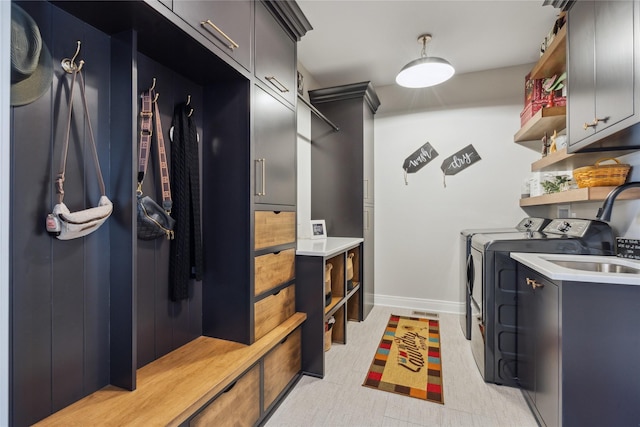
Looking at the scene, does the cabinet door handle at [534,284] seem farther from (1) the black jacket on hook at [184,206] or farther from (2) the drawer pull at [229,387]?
(1) the black jacket on hook at [184,206]

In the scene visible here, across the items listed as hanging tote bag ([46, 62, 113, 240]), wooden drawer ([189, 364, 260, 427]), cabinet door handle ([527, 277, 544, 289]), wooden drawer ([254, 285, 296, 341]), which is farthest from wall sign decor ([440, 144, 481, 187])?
hanging tote bag ([46, 62, 113, 240])

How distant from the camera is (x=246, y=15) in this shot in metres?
1.55

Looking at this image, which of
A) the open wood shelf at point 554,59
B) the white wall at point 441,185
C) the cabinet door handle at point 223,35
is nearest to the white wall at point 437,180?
the white wall at point 441,185

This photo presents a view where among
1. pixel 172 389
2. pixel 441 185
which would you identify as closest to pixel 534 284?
pixel 172 389

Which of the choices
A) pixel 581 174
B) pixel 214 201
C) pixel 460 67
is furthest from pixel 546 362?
pixel 460 67

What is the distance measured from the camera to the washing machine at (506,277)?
183cm

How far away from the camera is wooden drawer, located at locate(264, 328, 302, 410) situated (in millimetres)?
1648

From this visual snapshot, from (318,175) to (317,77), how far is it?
45.3 inches

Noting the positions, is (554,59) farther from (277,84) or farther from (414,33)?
(277,84)

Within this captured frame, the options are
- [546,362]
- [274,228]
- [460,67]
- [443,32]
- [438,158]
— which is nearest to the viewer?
[546,362]

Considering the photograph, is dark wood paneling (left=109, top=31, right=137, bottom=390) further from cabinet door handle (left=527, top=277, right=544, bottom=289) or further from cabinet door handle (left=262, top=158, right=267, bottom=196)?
cabinet door handle (left=527, top=277, right=544, bottom=289)

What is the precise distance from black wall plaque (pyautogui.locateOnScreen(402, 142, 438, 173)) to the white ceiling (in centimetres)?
89

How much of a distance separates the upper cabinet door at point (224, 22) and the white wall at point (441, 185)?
2.38m

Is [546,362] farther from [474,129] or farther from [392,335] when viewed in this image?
[474,129]
